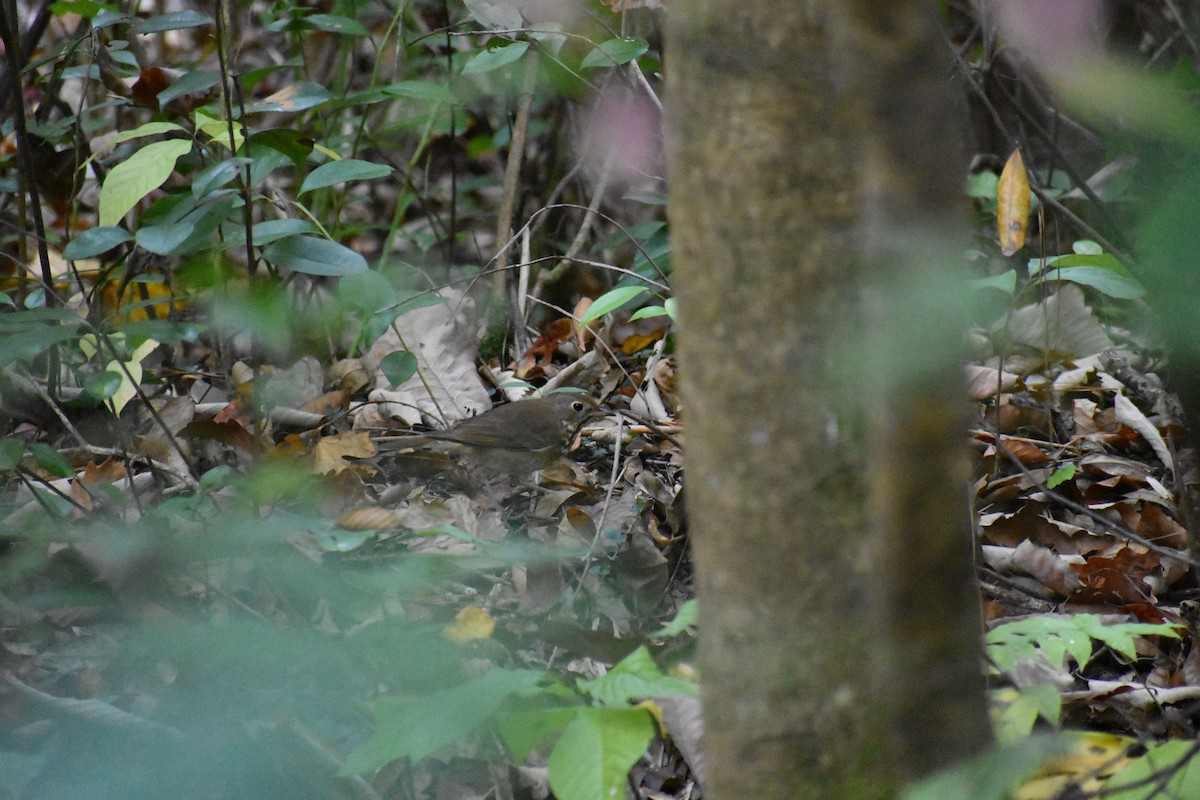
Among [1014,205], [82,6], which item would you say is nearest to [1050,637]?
[1014,205]

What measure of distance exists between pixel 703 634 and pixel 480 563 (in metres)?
0.73

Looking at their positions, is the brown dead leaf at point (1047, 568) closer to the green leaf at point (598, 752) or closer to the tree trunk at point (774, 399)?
the tree trunk at point (774, 399)

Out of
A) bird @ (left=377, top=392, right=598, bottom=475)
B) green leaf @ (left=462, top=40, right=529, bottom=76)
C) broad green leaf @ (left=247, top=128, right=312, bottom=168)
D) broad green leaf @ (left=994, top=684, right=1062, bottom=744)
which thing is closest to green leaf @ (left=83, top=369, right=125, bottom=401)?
broad green leaf @ (left=247, top=128, right=312, bottom=168)

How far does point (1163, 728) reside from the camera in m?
1.92

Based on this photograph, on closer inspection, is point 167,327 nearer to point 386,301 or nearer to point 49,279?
point 386,301

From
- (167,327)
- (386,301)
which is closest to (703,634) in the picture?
(167,327)

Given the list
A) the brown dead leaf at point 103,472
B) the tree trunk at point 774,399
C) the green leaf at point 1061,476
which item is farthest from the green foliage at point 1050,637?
the brown dead leaf at point 103,472

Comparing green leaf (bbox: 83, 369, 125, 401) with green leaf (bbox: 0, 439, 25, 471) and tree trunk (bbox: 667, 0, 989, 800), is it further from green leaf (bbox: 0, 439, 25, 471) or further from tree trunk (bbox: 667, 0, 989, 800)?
tree trunk (bbox: 667, 0, 989, 800)

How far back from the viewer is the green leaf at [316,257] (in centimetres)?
238

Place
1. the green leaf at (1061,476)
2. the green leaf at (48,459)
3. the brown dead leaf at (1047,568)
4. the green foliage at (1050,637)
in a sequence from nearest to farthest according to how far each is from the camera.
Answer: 1. the green foliage at (1050,637)
2. the green leaf at (48,459)
3. the brown dead leaf at (1047,568)
4. the green leaf at (1061,476)

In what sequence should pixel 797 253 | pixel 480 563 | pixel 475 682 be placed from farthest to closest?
pixel 480 563 → pixel 475 682 → pixel 797 253

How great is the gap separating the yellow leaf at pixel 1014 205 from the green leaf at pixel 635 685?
4.57 ft

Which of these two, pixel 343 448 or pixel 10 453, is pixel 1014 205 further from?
pixel 10 453

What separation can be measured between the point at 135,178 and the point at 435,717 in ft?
5.84
